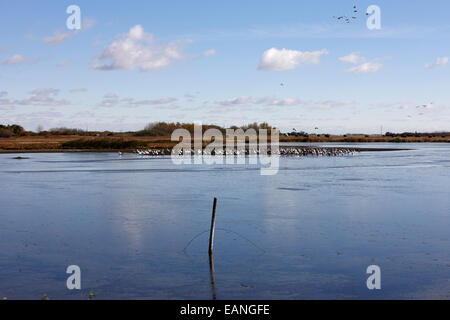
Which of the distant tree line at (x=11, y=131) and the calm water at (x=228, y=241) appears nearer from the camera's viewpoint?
the calm water at (x=228, y=241)

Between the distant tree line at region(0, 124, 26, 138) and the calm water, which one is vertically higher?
the distant tree line at region(0, 124, 26, 138)

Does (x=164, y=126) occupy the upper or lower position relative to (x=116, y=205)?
upper

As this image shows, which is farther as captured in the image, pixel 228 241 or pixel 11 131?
pixel 11 131

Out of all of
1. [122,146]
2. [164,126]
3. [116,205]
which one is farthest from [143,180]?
[164,126]

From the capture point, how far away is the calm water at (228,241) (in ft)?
37.8

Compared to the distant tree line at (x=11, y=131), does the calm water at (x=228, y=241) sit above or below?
below

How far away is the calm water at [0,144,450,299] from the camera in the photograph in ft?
37.8

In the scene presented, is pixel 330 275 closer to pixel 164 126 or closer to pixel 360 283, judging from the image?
pixel 360 283

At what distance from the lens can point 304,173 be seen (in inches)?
1607

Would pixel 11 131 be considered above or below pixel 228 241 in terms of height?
above

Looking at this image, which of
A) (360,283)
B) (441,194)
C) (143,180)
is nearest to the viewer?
(360,283)

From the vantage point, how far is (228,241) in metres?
15.9

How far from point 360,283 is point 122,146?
249ft

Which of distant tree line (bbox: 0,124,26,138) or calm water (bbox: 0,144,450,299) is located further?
distant tree line (bbox: 0,124,26,138)
